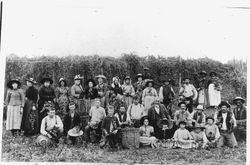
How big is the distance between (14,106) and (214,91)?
18.2 feet

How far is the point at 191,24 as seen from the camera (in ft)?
30.2

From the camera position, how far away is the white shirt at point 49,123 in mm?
8898

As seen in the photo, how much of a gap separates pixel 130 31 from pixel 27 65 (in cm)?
301

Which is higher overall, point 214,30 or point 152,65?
point 214,30

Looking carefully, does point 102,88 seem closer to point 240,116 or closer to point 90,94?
point 90,94

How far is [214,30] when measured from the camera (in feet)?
30.1

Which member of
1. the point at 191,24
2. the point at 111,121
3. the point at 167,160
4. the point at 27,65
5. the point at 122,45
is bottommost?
the point at 167,160

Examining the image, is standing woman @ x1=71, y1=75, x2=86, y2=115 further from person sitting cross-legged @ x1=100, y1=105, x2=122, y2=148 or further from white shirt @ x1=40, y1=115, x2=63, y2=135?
person sitting cross-legged @ x1=100, y1=105, x2=122, y2=148

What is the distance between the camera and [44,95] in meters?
9.01

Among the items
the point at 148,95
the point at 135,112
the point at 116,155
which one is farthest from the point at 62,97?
the point at 148,95

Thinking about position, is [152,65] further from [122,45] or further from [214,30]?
[214,30]

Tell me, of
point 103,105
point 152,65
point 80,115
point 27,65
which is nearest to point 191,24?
point 152,65

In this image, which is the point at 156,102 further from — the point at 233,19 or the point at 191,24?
the point at 233,19

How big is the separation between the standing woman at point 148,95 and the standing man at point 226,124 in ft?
5.91
